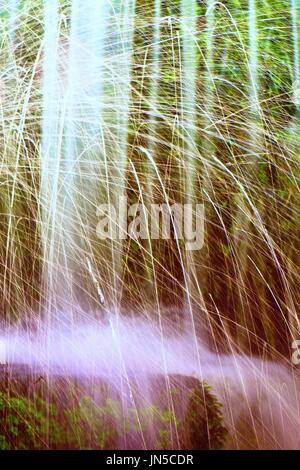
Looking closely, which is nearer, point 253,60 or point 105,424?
point 105,424

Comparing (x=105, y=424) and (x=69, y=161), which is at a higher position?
(x=69, y=161)

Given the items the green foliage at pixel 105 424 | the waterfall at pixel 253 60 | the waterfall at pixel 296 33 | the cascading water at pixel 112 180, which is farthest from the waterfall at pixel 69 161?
the waterfall at pixel 296 33

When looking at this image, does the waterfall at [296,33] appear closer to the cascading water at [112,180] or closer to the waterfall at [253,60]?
the cascading water at [112,180]

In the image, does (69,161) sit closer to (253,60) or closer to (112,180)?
(112,180)

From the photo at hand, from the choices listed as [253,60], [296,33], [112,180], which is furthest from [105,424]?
[296,33]

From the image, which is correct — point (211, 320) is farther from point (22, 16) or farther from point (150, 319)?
point (22, 16)

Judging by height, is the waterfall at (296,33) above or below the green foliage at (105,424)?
above

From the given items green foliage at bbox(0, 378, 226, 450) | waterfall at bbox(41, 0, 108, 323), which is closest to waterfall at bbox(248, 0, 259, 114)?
waterfall at bbox(41, 0, 108, 323)

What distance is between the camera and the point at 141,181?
190 centimetres

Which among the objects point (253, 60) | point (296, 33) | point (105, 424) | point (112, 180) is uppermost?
point (296, 33)

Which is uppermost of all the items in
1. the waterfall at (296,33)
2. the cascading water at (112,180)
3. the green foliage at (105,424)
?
the waterfall at (296,33)

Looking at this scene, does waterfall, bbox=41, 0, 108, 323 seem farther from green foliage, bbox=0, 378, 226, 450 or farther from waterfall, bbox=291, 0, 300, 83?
waterfall, bbox=291, 0, 300, 83

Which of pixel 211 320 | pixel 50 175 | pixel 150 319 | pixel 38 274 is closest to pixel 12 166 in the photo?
pixel 50 175
